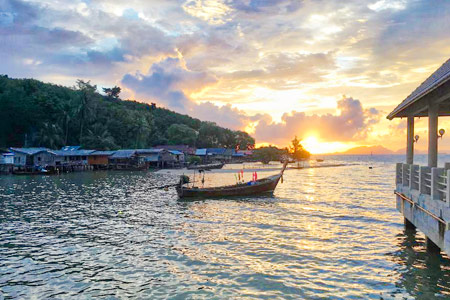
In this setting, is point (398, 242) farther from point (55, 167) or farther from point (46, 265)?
point (55, 167)

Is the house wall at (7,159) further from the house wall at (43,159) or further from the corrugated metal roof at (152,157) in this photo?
the corrugated metal roof at (152,157)

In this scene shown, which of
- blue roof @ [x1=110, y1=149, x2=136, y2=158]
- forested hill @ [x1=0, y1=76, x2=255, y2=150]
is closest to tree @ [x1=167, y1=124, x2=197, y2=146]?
forested hill @ [x1=0, y1=76, x2=255, y2=150]

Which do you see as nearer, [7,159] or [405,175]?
[405,175]

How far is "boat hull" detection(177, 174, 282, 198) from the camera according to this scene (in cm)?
2969

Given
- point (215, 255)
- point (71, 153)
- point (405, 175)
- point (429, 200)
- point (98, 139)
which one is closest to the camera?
point (429, 200)

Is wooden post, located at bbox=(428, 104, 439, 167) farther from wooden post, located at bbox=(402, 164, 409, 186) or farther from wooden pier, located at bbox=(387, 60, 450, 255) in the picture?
wooden post, located at bbox=(402, 164, 409, 186)

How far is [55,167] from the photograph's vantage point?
61656mm

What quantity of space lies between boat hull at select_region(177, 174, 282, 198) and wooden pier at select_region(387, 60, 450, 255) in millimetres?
16446

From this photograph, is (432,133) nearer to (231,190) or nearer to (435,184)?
(435,184)

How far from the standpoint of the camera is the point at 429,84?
33.7 feet

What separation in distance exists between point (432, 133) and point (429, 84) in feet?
8.03

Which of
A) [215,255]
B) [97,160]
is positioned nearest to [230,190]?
[215,255]

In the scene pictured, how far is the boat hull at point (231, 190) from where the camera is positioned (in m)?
29.7

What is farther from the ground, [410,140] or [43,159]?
[410,140]
